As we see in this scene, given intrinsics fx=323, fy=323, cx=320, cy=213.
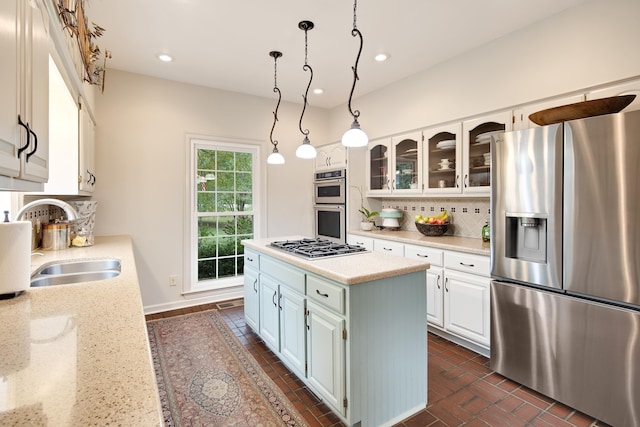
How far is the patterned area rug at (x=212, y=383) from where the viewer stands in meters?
1.96

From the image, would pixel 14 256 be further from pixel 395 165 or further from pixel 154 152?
pixel 395 165

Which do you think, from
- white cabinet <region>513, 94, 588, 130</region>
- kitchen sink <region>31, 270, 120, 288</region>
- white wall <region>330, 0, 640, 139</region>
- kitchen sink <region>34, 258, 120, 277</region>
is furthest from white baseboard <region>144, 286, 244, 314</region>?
white cabinet <region>513, 94, 588, 130</region>

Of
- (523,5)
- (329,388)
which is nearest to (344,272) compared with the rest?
(329,388)

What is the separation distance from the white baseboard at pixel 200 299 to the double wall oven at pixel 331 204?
4.67 feet

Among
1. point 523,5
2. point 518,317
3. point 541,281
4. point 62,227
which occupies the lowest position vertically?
point 518,317

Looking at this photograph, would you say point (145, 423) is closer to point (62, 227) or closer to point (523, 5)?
point (62, 227)

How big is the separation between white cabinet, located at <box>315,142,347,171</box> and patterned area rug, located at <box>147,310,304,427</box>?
7.89 feet

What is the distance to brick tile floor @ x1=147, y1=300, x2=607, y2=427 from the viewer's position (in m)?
1.91

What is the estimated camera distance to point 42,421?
0.61m

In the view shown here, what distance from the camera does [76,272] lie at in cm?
215

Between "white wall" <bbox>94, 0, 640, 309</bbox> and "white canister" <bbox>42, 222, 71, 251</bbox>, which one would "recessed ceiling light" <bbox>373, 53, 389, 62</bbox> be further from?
"white canister" <bbox>42, 222, 71, 251</bbox>

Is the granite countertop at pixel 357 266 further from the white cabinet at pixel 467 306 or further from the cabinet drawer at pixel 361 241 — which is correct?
the cabinet drawer at pixel 361 241

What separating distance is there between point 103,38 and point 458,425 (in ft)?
13.2

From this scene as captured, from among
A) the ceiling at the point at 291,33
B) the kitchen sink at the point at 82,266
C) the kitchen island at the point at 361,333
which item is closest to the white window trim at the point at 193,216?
the ceiling at the point at 291,33
